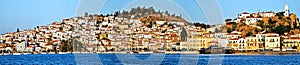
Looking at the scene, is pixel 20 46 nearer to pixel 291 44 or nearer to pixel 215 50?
pixel 215 50

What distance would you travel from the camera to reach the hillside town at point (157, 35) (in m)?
29.2

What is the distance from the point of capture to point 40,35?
53656 mm

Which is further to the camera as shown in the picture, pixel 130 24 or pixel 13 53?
pixel 13 53

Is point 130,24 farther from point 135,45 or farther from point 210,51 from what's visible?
point 210,51

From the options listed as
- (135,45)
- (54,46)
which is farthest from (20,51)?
(135,45)

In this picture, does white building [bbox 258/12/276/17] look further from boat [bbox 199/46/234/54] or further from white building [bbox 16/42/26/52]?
white building [bbox 16/42/26/52]

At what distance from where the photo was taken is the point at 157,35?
34844 millimetres

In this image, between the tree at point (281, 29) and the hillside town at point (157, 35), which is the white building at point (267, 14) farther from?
the tree at point (281, 29)

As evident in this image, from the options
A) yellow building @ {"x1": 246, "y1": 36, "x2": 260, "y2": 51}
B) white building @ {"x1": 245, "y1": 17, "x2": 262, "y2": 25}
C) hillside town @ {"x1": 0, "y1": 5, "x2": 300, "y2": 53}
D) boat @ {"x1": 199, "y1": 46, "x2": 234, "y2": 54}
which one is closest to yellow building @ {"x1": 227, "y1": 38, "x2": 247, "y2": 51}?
hillside town @ {"x1": 0, "y1": 5, "x2": 300, "y2": 53}

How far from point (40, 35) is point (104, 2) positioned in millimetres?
47087

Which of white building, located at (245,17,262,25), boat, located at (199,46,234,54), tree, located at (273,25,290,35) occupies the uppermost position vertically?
white building, located at (245,17,262,25)

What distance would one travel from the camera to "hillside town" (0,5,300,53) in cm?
2922

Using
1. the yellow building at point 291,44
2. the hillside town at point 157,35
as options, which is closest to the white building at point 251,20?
the hillside town at point 157,35

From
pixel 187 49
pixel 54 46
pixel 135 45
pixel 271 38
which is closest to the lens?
pixel 135 45
